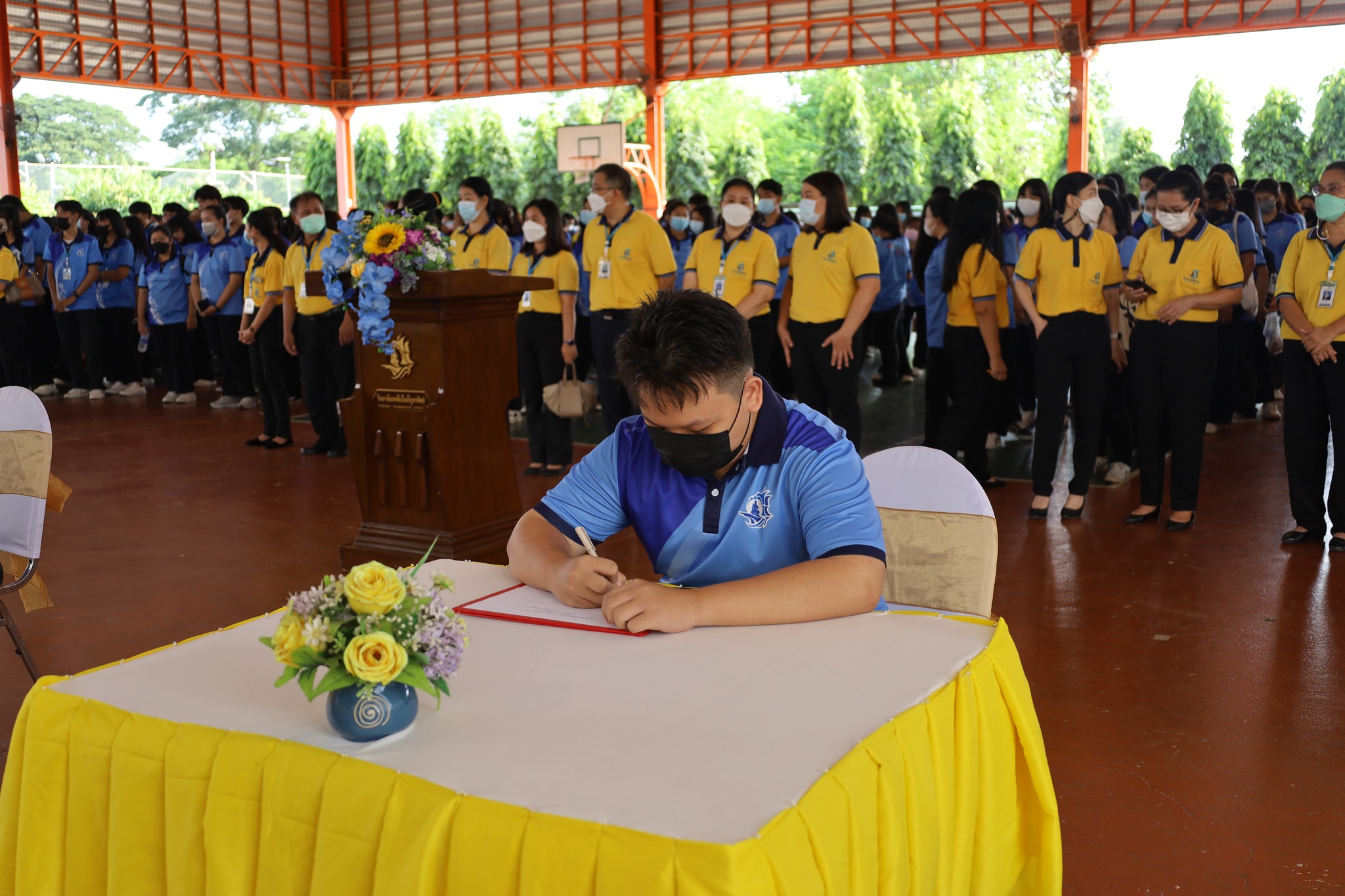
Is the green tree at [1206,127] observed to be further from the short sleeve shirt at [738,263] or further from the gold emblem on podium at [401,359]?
the gold emblem on podium at [401,359]

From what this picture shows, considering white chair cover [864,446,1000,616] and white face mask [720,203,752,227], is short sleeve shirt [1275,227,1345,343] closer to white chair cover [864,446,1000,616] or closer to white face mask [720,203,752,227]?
white face mask [720,203,752,227]

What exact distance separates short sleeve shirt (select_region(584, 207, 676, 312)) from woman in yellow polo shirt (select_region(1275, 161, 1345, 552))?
2706 mm

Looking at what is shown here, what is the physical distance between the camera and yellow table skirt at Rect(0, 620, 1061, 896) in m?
Answer: 1.14

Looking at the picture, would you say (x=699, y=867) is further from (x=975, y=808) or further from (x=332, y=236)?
(x=332, y=236)

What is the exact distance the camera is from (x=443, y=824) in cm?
120

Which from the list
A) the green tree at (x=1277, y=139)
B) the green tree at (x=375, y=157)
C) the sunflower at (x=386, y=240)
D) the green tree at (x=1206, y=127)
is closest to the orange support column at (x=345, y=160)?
the green tree at (x=375, y=157)

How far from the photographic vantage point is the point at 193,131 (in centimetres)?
3222

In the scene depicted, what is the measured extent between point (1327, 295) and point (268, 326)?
5.61m

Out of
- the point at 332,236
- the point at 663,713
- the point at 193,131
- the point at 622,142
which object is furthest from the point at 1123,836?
the point at 193,131

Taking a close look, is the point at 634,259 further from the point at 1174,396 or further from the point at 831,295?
the point at 1174,396

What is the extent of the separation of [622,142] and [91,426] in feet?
36.4

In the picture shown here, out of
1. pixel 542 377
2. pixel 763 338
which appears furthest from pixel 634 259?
pixel 763 338

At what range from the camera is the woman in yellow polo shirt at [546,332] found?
20.3 ft

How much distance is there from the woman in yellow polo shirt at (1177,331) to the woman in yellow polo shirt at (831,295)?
3.79 ft
